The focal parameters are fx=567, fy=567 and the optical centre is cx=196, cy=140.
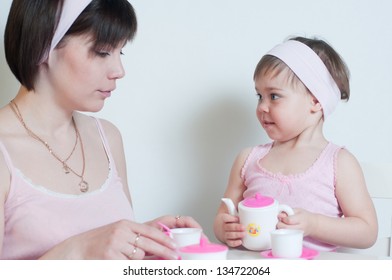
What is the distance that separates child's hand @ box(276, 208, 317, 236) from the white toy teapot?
0.12 feet

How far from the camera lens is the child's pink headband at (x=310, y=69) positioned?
156 cm

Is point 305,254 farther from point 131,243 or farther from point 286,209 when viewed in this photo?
point 131,243

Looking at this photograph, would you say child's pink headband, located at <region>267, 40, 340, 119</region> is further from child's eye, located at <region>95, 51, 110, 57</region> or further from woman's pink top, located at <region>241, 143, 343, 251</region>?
child's eye, located at <region>95, 51, 110, 57</region>

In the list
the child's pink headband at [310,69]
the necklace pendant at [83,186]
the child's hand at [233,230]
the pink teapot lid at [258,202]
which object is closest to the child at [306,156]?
the child's pink headband at [310,69]

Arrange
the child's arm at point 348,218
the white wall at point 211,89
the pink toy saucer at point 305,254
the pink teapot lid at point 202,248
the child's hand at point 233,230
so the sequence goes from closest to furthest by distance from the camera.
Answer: the pink teapot lid at point 202,248 < the pink toy saucer at point 305,254 < the child's hand at point 233,230 < the child's arm at point 348,218 < the white wall at point 211,89

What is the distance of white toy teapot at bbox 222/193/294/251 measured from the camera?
1.22 m

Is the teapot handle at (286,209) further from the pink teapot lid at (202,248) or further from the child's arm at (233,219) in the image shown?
the pink teapot lid at (202,248)

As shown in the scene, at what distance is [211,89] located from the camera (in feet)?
6.14

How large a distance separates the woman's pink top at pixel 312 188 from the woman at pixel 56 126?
15.5 inches

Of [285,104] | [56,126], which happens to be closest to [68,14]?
[56,126]

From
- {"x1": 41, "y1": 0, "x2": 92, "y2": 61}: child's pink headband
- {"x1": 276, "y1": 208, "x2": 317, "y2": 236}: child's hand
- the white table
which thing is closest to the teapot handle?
{"x1": 276, "y1": 208, "x2": 317, "y2": 236}: child's hand
